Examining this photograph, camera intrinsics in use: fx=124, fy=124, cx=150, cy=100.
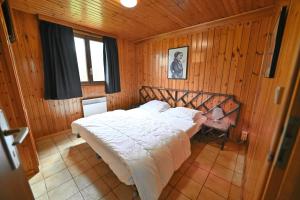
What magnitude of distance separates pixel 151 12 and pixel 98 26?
143 cm

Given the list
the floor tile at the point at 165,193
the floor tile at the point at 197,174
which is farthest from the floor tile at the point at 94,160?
the floor tile at the point at 197,174

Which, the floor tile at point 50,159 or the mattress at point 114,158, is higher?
the mattress at point 114,158

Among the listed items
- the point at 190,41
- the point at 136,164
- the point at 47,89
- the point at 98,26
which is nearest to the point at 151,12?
the point at 190,41

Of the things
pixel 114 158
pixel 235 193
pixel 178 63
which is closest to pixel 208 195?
pixel 235 193

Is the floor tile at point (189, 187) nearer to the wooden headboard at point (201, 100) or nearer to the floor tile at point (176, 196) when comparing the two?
the floor tile at point (176, 196)

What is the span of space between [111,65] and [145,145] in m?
2.80


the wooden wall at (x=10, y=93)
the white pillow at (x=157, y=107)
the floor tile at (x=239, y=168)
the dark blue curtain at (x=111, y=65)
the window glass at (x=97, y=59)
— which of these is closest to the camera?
the wooden wall at (x=10, y=93)

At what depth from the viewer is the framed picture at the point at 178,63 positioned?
306 centimetres

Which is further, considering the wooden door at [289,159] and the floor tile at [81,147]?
the floor tile at [81,147]

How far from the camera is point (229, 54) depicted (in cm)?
251

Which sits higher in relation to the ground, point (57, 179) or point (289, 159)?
point (289, 159)

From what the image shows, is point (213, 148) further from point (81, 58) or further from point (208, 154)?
point (81, 58)

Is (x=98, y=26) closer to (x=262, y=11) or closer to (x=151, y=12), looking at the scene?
(x=151, y=12)

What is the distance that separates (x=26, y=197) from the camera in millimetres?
762
